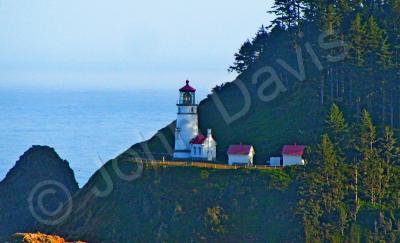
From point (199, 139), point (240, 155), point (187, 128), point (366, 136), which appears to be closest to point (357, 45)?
point (366, 136)

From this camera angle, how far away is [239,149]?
333ft

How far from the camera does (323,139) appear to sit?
96.6 m

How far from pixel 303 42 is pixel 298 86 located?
6.46 metres

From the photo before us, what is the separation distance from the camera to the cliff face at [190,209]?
9362 cm

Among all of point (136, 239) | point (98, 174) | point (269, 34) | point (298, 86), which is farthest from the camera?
point (269, 34)

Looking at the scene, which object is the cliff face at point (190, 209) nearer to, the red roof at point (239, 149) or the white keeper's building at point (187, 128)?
the red roof at point (239, 149)

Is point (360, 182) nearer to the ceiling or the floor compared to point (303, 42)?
nearer to the floor

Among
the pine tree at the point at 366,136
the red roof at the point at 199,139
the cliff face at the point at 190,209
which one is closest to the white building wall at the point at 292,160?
the cliff face at the point at 190,209

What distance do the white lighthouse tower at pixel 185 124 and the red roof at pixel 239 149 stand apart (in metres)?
4.71

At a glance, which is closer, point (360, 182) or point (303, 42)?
point (360, 182)

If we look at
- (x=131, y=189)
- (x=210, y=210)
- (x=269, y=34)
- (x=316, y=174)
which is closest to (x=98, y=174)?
(x=131, y=189)

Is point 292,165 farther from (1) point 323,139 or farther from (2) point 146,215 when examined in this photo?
(2) point 146,215

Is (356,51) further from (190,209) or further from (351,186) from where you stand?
(190,209)

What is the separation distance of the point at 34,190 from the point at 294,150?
3421 centimetres
